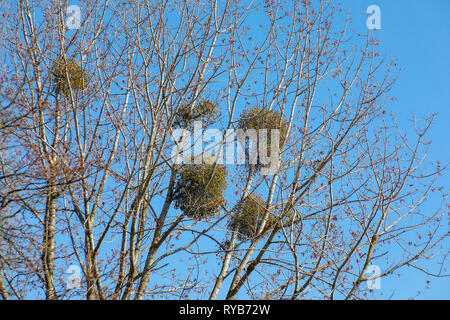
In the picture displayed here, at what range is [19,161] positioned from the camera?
546 cm

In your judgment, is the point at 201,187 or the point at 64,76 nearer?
the point at 201,187

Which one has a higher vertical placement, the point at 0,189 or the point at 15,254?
the point at 0,189

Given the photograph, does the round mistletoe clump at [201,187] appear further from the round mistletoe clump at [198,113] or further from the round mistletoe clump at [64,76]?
the round mistletoe clump at [64,76]

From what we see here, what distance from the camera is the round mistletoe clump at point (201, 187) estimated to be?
599cm

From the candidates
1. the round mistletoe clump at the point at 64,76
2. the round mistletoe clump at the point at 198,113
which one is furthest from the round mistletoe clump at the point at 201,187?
the round mistletoe clump at the point at 64,76

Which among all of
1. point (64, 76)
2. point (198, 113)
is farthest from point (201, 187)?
point (64, 76)

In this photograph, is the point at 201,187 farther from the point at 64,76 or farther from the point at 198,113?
the point at 64,76

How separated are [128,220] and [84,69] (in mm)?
2431

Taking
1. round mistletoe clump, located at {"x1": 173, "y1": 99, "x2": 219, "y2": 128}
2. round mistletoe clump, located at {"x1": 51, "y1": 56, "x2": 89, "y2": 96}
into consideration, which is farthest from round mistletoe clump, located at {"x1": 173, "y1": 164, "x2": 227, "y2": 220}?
round mistletoe clump, located at {"x1": 51, "y1": 56, "x2": 89, "y2": 96}

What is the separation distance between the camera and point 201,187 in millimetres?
6199

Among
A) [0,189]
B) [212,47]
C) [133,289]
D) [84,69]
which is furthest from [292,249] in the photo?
[84,69]

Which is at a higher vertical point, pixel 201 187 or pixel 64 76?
pixel 64 76
